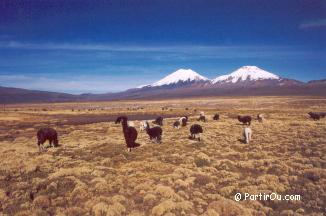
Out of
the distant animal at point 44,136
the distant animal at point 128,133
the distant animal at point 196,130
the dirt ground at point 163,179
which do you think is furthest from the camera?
the distant animal at point 196,130

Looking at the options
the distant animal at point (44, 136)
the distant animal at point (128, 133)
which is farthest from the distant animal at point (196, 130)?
the distant animal at point (44, 136)

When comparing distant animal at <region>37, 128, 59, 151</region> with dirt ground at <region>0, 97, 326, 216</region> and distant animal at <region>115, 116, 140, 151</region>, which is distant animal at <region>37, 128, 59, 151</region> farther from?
distant animal at <region>115, 116, 140, 151</region>

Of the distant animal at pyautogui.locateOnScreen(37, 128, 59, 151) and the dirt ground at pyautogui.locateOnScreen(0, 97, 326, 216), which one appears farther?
the distant animal at pyautogui.locateOnScreen(37, 128, 59, 151)

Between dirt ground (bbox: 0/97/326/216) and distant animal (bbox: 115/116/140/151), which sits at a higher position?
distant animal (bbox: 115/116/140/151)

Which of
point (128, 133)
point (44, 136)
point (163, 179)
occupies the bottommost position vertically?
point (163, 179)

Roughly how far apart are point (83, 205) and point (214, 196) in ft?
15.3

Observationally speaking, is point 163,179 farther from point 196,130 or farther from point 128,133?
point 196,130

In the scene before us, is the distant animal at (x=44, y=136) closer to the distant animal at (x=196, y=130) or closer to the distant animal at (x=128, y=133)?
the distant animal at (x=128, y=133)

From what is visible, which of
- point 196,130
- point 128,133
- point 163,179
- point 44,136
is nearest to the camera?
point 163,179

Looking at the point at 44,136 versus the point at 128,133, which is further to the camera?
the point at 44,136

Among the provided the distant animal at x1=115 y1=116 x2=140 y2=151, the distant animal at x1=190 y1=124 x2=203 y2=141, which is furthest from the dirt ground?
the distant animal at x1=190 y1=124 x2=203 y2=141

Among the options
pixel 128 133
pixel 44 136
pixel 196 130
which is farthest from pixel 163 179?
pixel 44 136

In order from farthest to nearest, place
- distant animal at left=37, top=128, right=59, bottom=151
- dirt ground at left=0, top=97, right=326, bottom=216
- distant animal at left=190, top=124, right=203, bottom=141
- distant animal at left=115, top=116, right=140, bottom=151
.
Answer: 1. distant animal at left=190, top=124, right=203, bottom=141
2. distant animal at left=37, top=128, right=59, bottom=151
3. distant animal at left=115, top=116, right=140, bottom=151
4. dirt ground at left=0, top=97, right=326, bottom=216

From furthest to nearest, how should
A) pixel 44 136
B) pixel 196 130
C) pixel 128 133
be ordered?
pixel 196 130
pixel 44 136
pixel 128 133
